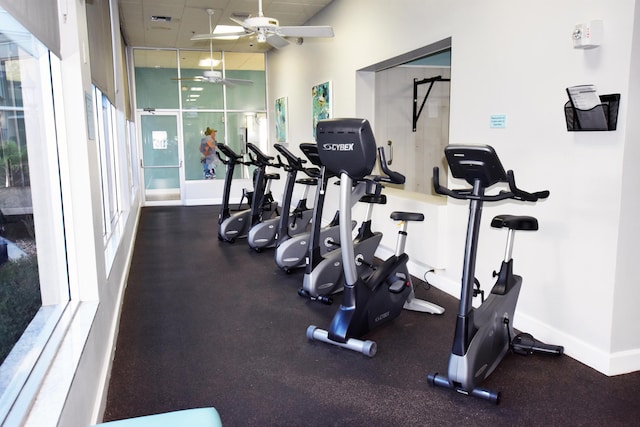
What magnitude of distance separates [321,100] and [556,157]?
4.70 m

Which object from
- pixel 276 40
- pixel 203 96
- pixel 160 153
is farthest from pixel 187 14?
pixel 160 153

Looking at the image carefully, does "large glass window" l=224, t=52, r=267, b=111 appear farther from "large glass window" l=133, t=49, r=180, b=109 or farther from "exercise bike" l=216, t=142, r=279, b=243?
"exercise bike" l=216, t=142, r=279, b=243

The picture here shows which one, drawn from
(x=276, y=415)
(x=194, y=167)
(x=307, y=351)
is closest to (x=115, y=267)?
(x=307, y=351)

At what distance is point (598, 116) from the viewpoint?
Result: 2.87 metres

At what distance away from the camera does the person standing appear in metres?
11.1

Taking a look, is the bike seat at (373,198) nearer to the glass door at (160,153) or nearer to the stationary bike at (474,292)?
the stationary bike at (474,292)

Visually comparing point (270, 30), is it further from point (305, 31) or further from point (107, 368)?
point (107, 368)

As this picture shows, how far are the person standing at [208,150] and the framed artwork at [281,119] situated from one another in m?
1.64

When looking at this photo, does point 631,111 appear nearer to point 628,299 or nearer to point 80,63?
point 628,299

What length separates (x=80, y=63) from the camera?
269cm

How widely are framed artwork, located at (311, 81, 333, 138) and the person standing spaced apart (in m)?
3.86

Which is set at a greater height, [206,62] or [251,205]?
[206,62]

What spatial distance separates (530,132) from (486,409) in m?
1.91

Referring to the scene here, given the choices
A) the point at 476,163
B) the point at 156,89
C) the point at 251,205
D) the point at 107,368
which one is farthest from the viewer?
the point at 156,89
